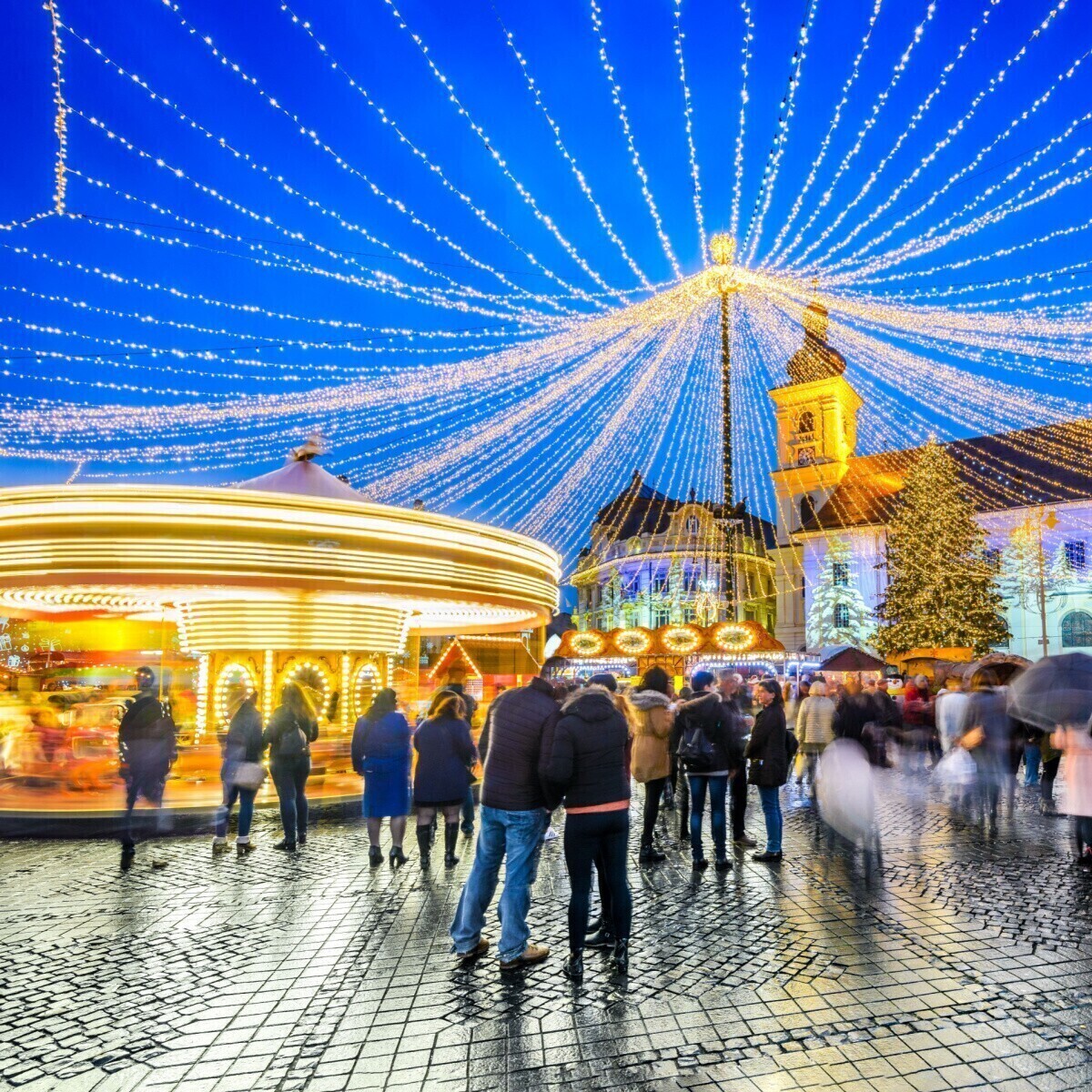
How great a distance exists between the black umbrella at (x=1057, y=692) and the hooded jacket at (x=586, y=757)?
15.8ft

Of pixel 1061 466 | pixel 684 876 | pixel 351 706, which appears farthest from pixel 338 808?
pixel 1061 466

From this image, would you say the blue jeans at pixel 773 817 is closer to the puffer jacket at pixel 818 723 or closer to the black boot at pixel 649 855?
the black boot at pixel 649 855

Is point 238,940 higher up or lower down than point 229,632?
lower down

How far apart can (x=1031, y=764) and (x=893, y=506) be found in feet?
109

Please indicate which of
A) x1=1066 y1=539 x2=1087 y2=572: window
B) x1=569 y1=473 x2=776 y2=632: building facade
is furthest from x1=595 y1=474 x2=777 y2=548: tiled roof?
x1=1066 y1=539 x2=1087 y2=572: window

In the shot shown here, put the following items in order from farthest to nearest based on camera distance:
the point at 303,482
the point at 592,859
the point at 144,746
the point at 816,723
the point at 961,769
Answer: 1. the point at 303,482
2. the point at 816,723
3. the point at 961,769
4. the point at 144,746
5. the point at 592,859

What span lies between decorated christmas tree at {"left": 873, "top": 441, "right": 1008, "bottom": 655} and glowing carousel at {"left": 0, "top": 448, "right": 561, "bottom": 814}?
25139 mm

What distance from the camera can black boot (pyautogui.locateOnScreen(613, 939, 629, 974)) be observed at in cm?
470

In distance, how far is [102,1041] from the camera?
396cm

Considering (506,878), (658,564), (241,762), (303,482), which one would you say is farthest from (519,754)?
(658,564)

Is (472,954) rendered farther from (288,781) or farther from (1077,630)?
(1077,630)

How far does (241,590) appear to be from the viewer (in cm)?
1049

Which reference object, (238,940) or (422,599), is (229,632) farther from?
(238,940)

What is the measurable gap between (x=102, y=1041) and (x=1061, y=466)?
4915 centimetres
